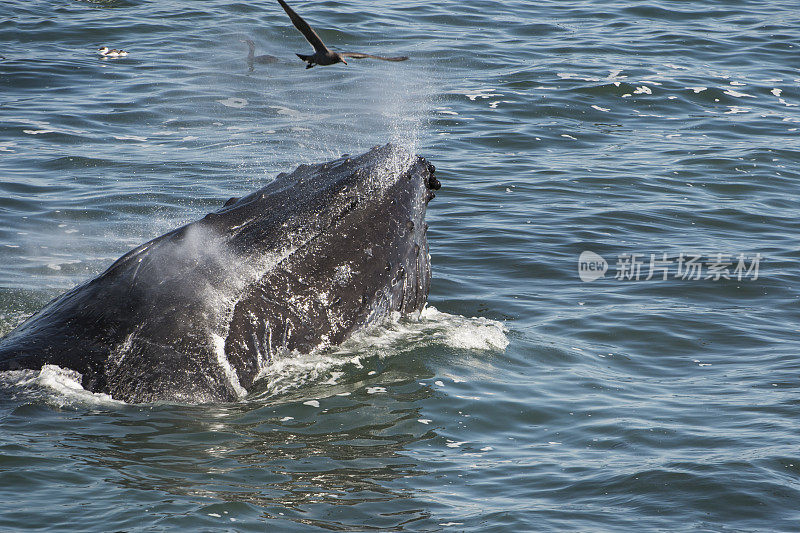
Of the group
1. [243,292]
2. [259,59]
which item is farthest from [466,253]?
[259,59]

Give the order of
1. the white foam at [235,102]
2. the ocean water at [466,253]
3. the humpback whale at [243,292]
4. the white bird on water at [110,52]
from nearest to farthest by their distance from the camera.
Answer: the ocean water at [466,253], the humpback whale at [243,292], the white foam at [235,102], the white bird on water at [110,52]

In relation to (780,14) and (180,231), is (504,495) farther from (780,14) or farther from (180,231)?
(780,14)

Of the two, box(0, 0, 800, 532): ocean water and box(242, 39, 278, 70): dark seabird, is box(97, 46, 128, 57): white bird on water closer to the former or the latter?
box(0, 0, 800, 532): ocean water

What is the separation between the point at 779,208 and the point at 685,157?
2206 millimetres

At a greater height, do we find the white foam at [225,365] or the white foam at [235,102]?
the white foam at [235,102]

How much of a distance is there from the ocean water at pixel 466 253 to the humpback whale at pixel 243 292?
0.18 metres

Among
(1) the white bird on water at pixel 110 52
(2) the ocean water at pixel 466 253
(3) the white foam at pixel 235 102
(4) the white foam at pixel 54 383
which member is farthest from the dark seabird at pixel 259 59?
(4) the white foam at pixel 54 383

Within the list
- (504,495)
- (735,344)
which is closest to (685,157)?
(735,344)

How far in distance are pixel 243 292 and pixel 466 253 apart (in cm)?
531

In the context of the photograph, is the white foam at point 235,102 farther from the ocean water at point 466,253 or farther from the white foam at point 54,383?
the white foam at point 54,383

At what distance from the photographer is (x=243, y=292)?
641cm

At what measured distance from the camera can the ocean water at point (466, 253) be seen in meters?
5.98

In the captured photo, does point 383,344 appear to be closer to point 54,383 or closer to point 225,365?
point 225,365

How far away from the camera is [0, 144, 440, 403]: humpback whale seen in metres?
6.11
